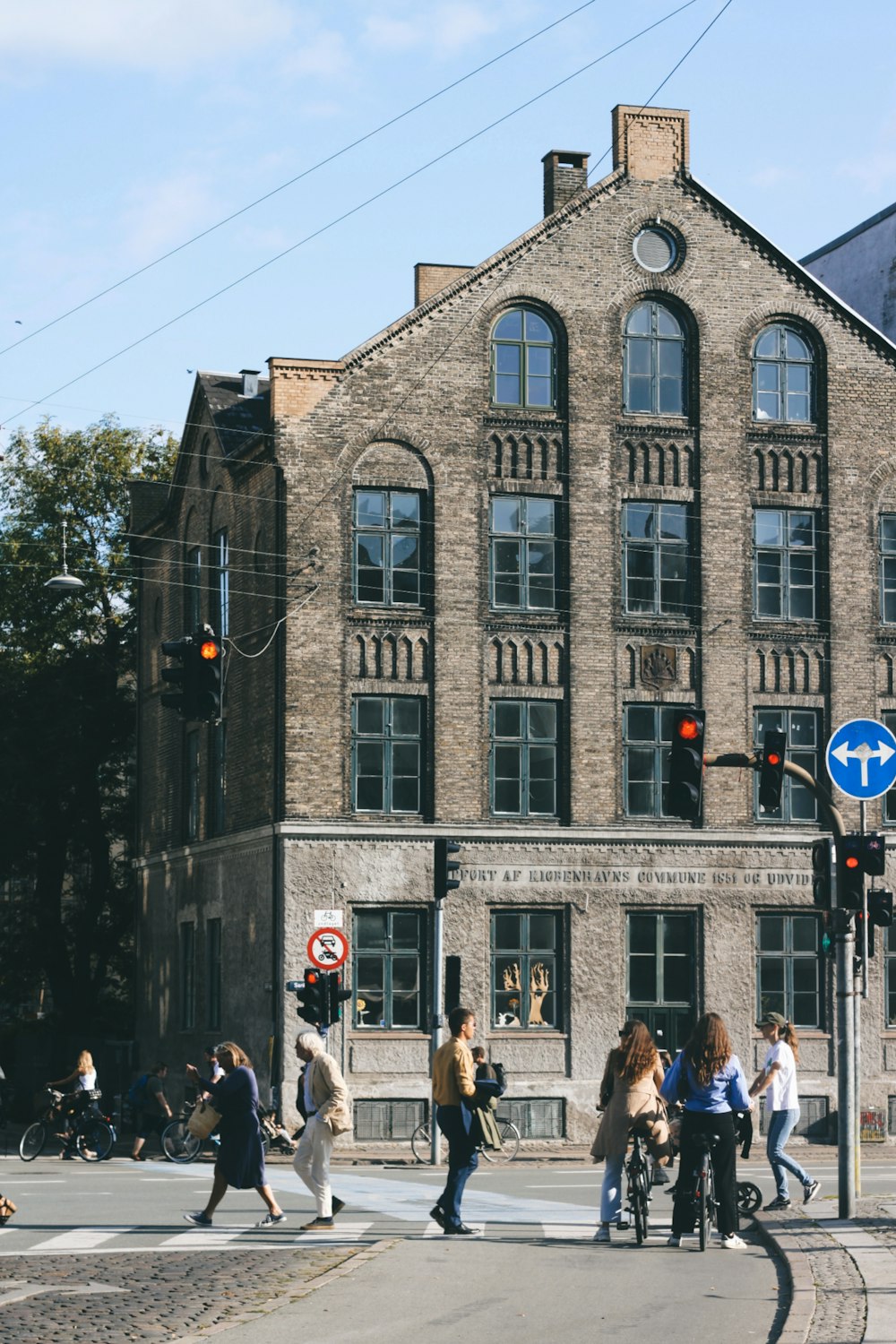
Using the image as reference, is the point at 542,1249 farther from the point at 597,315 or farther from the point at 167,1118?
the point at 597,315

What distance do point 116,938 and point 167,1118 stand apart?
735 inches

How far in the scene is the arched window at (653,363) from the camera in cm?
3853

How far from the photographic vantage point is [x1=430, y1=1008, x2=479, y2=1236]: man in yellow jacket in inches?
676

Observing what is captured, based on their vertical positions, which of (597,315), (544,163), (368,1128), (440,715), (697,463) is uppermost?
(544,163)

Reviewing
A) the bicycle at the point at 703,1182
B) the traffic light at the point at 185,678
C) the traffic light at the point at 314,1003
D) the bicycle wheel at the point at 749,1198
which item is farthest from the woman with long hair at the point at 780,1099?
the traffic light at the point at 314,1003

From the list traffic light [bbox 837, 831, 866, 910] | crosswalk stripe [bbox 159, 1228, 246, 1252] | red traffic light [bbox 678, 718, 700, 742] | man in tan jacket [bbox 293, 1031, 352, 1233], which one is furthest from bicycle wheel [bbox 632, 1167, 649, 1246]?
red traffic light [bbox 678, 718, 700, 742]

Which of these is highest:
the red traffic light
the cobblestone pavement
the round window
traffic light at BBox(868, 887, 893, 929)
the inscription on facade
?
the round window

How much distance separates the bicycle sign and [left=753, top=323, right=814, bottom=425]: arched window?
13.5 metres

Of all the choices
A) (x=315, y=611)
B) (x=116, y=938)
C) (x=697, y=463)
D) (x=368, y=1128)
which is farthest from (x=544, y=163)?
(x=116, y=938)

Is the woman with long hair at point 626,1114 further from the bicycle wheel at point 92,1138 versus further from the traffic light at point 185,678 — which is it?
the bicycle wheel at point 92,1138

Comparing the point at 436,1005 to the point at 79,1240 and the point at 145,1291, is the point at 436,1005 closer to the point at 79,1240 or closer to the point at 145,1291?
the point at 79,1240

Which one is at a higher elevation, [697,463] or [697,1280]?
[697,463]

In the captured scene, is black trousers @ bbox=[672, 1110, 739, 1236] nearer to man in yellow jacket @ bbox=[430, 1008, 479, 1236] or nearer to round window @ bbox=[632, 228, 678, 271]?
man in yellow jacket @ bbox=[430, 1008, 479, 1236]

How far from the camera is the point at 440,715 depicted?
36438mm
